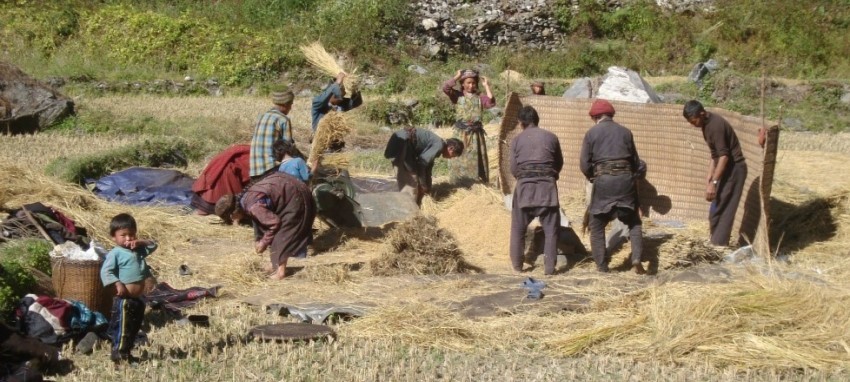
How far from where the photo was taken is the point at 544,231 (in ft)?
29.9

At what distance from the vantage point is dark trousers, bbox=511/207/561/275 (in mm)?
8969

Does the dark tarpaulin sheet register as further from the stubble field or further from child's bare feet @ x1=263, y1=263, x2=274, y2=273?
child's bare feet @ x1=263, y1=263, x2=274, y2=273

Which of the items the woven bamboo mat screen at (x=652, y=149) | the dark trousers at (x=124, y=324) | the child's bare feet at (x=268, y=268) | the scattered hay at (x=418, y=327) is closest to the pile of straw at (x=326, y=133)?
the child's bare feet at (x=268, y=268)

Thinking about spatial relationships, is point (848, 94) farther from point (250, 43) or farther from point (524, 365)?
point (524, 365)

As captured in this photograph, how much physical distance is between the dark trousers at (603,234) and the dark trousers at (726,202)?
1.18 meters

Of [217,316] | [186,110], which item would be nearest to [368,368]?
[217,316]

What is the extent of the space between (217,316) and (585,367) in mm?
2743

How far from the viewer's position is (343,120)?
1051 centimetres

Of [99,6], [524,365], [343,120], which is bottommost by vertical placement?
[524,365]

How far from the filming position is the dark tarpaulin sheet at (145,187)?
37.4 feet

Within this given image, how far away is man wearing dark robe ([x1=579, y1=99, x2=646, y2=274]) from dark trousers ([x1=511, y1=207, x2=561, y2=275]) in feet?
1.08

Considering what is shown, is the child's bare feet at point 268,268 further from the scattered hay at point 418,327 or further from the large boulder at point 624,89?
the large boulder at point 624,89

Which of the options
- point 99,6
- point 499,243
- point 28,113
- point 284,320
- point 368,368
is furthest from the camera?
point 99,6

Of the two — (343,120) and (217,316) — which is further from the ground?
(343,120)
